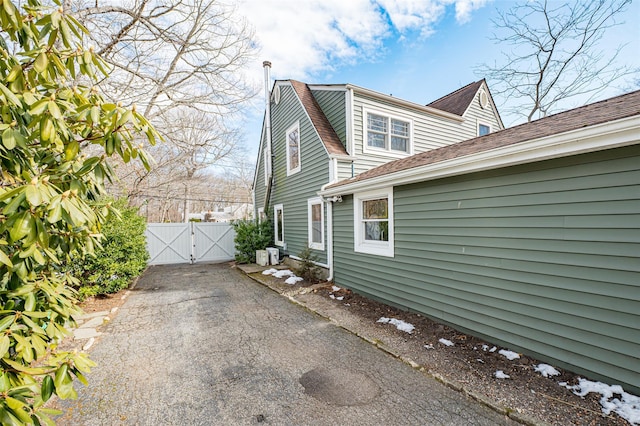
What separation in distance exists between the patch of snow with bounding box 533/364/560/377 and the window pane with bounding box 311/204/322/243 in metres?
5.76

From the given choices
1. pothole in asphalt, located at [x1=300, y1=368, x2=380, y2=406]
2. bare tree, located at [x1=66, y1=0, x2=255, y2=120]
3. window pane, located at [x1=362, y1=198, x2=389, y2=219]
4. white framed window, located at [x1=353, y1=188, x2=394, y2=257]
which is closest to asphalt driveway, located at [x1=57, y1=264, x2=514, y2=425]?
pothole in asphalt, located at [x1=300, y1=368, x2=380, y2=406]

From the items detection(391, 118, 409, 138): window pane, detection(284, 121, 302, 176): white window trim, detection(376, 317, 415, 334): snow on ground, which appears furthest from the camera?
detection(284, 121, 302, 176): white window trim

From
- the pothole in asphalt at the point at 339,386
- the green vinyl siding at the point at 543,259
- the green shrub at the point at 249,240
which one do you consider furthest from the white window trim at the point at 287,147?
the pothole in asphalt at the point at 339,386

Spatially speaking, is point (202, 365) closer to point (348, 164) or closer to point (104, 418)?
point (104, 418)

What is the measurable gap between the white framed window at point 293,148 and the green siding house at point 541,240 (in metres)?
4.95

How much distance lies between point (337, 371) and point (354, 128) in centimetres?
634

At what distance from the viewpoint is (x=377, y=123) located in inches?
332

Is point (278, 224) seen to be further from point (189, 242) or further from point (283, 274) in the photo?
point (189, 242)

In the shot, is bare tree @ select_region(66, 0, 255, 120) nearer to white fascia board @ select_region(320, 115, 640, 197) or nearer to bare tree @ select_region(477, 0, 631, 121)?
white fascia board @ select_region(320, 115, 640, 197)

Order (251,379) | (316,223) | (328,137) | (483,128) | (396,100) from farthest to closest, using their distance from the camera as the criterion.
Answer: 1. (483,128)
2. (316,223)
3. (396,100)
4. (328,137)
5. (251,379)

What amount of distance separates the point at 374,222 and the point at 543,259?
330cm

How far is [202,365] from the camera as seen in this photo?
3611 mm

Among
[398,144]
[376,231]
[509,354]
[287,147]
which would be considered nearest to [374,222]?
[376,231]

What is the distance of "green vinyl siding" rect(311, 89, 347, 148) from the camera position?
26.5ft
